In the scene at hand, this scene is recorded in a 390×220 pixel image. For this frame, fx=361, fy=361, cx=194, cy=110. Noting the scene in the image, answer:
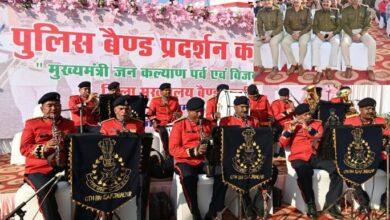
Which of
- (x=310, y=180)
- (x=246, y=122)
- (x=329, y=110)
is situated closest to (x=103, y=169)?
(x=246, y=122)

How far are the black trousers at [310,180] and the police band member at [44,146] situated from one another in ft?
10.3

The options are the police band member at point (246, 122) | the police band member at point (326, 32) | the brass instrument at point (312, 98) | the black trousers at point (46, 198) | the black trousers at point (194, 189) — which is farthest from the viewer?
the police band member at point (326, 32)

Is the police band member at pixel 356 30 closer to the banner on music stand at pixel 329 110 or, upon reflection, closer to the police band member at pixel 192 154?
the banner on music stand at pixel 329 110

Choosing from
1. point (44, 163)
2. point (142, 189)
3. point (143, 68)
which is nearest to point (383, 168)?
point (142, 189)

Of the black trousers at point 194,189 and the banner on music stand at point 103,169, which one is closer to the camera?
the banner on music stand at point 103,169

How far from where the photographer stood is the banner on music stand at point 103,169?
3516mm

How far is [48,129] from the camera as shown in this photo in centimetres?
425

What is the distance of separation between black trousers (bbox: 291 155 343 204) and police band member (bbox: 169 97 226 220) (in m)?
1.20

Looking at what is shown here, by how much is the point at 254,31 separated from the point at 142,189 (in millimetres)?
6066

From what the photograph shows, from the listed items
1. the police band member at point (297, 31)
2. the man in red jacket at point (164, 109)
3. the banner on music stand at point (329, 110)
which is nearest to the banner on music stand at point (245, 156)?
the man in red jacket at point (164, 109)

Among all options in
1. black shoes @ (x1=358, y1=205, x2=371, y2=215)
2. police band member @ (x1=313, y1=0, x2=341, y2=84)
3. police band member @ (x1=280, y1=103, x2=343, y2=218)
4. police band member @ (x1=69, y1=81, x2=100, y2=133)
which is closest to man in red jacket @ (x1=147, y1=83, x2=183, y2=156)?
police band member @ (x1=69, y1=81, x2=100, y2=133)

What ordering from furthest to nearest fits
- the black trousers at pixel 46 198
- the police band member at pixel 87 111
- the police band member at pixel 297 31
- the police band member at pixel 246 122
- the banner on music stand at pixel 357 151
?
the police band member at pixel 297 31 → the police band member at pixel 87 111 → the police band member at pixel 246 122 → the banner on music stand at pixel 357 151 → the black trousers at pixel 46 198

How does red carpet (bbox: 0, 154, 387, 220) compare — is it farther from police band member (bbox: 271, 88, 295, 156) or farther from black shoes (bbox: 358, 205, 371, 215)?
police band member (bbox: 271, 88, 295, 156)

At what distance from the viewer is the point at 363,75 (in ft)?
32.5
